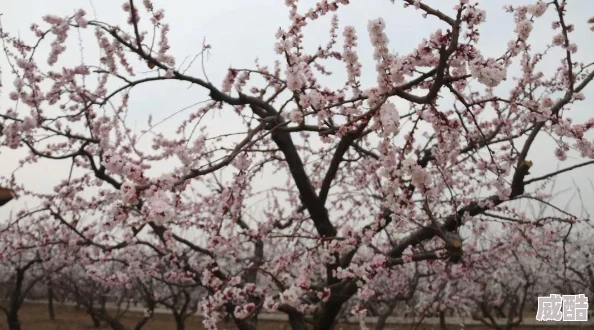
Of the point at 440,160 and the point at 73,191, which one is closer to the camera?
the point at 440,160

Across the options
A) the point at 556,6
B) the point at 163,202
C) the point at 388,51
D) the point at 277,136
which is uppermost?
the point at 556,6

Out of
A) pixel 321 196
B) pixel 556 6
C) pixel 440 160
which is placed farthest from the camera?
pixel 321 196

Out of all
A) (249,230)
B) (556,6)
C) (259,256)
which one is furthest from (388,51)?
(259,256)

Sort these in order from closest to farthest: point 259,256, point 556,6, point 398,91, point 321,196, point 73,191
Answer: point 398,91, point 556,6, point 321,196, point 73,191, point 259,256

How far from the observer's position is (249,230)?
22.0ft

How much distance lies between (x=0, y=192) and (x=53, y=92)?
2176 mm

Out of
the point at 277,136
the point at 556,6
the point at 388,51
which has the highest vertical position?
the point at 556,6

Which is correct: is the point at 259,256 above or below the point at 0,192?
above

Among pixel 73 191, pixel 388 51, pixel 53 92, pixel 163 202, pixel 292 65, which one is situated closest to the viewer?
pixel 163 202

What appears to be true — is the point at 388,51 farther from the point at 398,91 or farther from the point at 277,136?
the point at 277,136

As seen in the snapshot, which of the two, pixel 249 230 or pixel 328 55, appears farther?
pixel 249 230

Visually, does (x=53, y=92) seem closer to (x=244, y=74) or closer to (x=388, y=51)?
(x=244, y=74)

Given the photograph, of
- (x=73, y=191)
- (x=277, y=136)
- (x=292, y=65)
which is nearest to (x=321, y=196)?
(x=277, y=136)

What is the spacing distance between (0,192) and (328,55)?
123 inches
